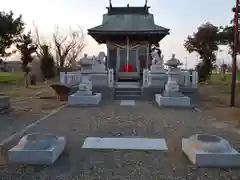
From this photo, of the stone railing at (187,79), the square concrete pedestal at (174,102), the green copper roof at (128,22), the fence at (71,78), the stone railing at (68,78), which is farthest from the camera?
the green copper roof at (128,22)

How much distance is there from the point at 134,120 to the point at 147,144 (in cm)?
240

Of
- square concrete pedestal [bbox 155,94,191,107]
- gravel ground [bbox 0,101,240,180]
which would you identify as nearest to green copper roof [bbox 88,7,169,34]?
square concrete pedestal [bbox 155,94,191,107]

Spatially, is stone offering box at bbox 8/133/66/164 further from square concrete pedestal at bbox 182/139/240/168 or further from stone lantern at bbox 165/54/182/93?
stone lantern at bbox 165/54/182/93

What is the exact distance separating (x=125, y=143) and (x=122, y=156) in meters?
0.76

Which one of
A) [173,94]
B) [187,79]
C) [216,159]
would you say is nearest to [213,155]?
[216,159]

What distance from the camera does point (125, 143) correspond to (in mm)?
4988

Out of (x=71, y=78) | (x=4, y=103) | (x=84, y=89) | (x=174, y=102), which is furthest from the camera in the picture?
(x=71, y=78)

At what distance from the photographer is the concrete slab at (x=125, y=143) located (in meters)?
4.73

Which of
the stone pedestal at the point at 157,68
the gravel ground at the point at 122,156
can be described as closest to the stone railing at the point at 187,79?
the stone pedestal at the point at 157,68

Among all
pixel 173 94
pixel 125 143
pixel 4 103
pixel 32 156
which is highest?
pixel 173 94

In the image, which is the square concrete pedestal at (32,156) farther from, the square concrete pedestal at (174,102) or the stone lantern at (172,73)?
the stone lantern at (172,73)

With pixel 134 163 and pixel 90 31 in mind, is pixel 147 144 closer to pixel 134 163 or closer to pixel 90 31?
pixel 134 163

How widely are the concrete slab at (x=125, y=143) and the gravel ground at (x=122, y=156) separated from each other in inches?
6.5

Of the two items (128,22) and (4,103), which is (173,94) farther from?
(128,22)
